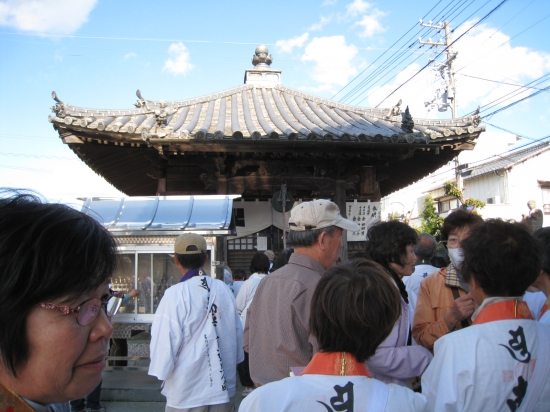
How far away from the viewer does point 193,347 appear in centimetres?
301

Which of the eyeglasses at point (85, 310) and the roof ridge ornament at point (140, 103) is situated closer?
the eyeglasses at point (85, 310)

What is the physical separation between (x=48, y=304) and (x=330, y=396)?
872mm

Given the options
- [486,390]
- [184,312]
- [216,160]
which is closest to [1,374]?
[486,390]

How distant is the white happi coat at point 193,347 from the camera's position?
2.93 meters

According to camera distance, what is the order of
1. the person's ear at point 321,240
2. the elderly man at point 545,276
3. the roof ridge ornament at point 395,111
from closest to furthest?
the elderly man at point 545,276
the person's ear at point 321,240
the roof ridge ornament at point 395,111

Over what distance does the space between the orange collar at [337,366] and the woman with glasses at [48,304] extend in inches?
27.2

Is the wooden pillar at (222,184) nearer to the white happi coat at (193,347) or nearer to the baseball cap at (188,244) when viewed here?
the baseball cap at (188,244)

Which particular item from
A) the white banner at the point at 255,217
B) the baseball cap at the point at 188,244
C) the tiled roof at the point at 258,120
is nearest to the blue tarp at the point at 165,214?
the tiled roof at the point at 258,120

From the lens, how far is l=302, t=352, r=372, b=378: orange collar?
141 centimetres

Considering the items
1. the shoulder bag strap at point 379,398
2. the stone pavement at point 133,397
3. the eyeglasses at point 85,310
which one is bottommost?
the stone pavement at point 133,397

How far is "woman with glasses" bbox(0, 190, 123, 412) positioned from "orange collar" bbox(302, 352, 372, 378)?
0.69 m

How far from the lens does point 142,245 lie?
5535mm

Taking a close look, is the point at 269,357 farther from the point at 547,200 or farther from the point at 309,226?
the point at 547,200

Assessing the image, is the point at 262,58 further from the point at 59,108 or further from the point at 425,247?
the point at 425,247
